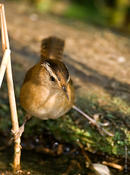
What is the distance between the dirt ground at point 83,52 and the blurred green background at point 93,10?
42 centimetres


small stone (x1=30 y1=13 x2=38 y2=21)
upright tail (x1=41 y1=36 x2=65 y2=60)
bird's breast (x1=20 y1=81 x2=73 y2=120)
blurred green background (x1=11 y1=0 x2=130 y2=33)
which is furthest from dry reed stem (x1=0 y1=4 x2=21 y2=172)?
blurred green background (x1=11 y1=0 x2=130 y2=33)

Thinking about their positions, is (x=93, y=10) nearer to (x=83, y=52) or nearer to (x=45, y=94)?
(x=83, y=52)

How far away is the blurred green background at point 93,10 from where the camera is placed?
21.7ft

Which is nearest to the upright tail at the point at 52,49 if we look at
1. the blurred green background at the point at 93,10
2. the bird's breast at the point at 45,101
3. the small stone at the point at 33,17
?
the bird's breast at the point at 45,101

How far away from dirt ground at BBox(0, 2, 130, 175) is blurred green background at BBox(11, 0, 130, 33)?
420 millimetres

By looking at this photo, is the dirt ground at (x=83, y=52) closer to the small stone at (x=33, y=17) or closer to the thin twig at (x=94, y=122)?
the small stone at (x=33, y=17)

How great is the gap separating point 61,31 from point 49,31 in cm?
23

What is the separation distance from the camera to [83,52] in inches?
186

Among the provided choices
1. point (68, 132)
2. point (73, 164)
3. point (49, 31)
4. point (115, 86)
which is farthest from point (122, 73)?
point (49, 31)

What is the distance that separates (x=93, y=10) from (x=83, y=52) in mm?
2706

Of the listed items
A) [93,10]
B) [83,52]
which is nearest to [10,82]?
[83,52]

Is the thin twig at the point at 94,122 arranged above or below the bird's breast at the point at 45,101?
below

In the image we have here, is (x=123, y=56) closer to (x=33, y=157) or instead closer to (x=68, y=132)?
(x=68, y=132)

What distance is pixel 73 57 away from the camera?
458cm
